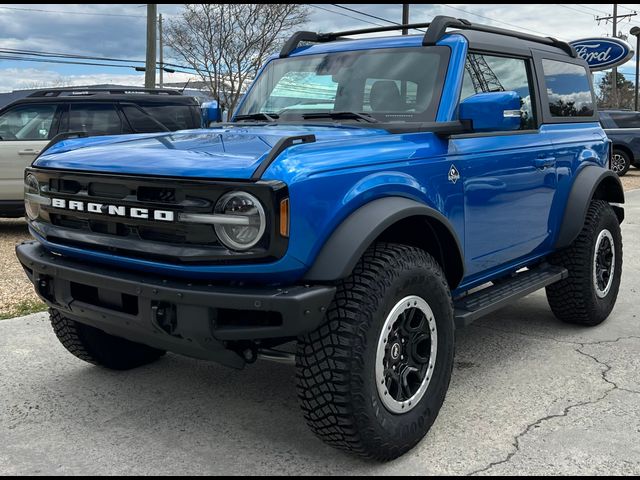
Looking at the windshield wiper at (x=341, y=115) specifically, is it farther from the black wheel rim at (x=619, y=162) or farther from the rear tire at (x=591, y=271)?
the black wheel rim at (x=619, y=162)

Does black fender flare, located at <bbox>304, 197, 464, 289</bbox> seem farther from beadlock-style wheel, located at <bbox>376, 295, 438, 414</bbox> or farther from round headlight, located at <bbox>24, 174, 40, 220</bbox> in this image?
round headlight, located at <bbox>24, 174, 40, 220</bbox>

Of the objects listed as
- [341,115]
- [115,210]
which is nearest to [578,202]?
[341,115]

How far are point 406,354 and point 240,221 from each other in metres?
1.05

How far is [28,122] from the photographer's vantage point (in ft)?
30.1

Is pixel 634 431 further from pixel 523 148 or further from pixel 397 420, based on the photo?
pixel 523 148

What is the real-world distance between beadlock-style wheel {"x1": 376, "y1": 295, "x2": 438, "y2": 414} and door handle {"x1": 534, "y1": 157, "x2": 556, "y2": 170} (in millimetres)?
1612

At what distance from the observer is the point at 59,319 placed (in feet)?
12.6

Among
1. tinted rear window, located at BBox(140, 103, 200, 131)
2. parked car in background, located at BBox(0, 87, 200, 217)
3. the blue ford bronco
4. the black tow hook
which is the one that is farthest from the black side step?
tinted rear window, located at BBox(140, 103, 200, 131)

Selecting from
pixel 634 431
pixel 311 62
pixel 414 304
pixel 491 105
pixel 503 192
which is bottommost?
pixel 634 431

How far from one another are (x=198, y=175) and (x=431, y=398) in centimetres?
152

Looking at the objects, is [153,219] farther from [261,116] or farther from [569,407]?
[569,407]

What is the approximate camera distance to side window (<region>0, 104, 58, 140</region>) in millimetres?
9086

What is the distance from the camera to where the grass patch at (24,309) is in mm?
5309

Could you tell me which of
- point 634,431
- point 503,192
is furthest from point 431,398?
point 503,192
